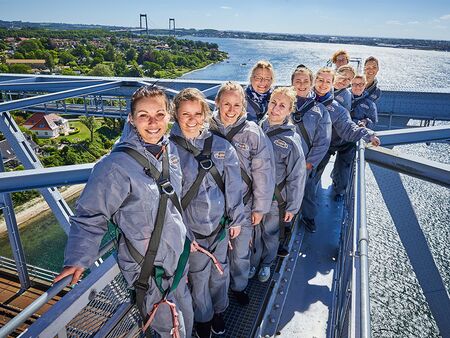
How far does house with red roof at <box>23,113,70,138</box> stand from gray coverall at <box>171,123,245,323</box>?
35887 mm

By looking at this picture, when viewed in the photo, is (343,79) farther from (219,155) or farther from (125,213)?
(125,213)

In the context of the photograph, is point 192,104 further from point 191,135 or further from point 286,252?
point 286,252

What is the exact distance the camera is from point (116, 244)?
1.78 m

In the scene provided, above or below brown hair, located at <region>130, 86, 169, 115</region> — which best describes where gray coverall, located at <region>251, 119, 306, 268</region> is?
below

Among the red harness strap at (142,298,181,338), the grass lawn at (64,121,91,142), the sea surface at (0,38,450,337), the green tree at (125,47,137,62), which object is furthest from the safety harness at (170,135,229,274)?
the green tree at (125,47,137,62)

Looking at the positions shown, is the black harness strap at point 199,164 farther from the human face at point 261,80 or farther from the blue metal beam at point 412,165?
the blue metal beam at point 412,165

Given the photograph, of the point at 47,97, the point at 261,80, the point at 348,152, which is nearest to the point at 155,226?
the point at 261,80

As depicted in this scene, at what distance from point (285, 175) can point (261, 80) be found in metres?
0.86

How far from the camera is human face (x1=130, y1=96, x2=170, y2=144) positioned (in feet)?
5.82

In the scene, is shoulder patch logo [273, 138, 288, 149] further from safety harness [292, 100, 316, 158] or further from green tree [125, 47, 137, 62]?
green tree [125, 47, 137, 62]

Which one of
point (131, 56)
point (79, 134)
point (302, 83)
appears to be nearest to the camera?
point (302, 83)

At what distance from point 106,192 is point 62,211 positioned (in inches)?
95.6

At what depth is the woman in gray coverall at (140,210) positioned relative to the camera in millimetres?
1595

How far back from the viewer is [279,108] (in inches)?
106
